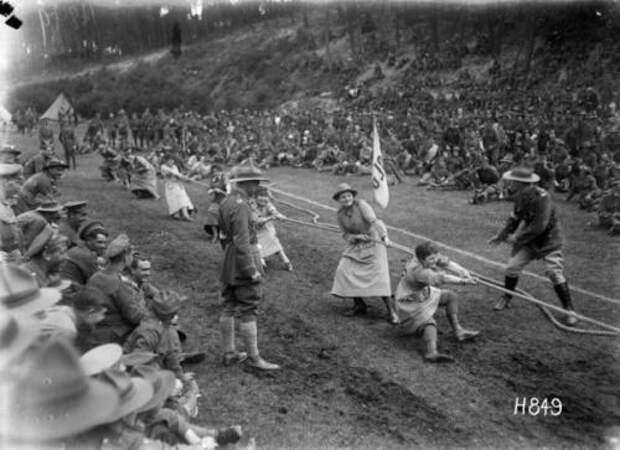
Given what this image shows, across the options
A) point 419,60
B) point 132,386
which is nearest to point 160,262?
point 132,386

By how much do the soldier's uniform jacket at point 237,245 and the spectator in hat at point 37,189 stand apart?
12.7 ft

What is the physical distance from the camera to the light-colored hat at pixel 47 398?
2508 mm

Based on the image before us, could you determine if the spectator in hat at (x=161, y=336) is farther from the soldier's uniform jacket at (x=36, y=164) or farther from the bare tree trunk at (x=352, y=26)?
the bare tree trunk at (x=352, y=26)

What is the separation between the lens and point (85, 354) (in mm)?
3330

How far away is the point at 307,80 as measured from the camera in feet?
155

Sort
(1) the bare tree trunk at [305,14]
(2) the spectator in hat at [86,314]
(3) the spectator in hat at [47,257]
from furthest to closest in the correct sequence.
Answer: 1. (1) the bare tree trunk at [305,14]
2. (3) the spectator in hat at [47,257]
3. (2) the spectator in hat at [86,314]

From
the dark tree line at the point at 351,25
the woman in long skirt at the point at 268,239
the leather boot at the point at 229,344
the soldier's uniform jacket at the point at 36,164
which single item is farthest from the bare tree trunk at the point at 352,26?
the leather boot at the point at 229,344

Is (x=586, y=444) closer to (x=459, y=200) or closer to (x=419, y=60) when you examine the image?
(x=459, y=200)

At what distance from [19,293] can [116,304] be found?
1.76 metres

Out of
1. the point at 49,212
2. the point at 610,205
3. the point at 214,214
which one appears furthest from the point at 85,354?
the point at 610,205

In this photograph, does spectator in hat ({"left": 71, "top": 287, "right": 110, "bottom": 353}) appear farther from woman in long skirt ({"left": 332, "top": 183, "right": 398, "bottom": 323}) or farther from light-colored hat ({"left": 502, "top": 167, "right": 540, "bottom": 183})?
light-colored hat ({"left": 502, "top": 167, "right": 540, "bottom": 183})

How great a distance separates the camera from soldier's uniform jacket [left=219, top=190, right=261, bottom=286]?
19.1 feet

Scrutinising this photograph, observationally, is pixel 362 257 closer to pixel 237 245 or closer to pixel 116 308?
pixel 237 245

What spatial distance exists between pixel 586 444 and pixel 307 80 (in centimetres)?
4474
